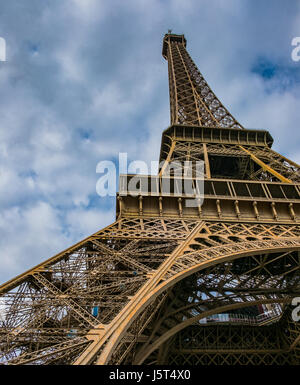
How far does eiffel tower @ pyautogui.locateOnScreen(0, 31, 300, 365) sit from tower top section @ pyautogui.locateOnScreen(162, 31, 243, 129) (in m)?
3.22

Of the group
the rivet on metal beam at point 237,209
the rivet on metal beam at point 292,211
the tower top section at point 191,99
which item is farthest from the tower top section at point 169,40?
the rivet on metal beam at point 292,211

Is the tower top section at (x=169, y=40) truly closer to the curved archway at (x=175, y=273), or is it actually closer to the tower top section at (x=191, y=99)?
the tower top section at (x=191, y=99)

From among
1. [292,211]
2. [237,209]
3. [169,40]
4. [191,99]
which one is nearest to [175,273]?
[237,209]

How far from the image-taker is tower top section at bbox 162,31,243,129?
33719mm

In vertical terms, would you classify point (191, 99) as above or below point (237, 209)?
above

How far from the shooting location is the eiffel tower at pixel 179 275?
830 centimetres

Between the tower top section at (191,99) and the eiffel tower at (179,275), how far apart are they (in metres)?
3.22

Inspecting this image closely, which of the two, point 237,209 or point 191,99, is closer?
point 237,209

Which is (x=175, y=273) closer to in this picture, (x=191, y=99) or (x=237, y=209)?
(x=237, y=209)

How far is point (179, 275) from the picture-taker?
10578mm

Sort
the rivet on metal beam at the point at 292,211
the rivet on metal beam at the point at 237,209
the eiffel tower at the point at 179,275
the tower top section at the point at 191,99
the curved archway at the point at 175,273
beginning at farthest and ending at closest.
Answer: the tower top section at the point at 191,99 < the rivet on metal beam at the point at 292,211 < the rivet on metal beam at the point at 237,209 < the eiffel tower at the point at 179,275 < the curved archway at the point at 175,273

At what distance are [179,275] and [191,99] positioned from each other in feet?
104

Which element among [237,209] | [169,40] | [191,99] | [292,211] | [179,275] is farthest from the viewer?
[169,40]

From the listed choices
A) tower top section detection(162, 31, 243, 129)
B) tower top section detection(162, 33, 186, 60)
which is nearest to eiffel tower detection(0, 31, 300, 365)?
tower top section detection(162, 31, 243, 129)
